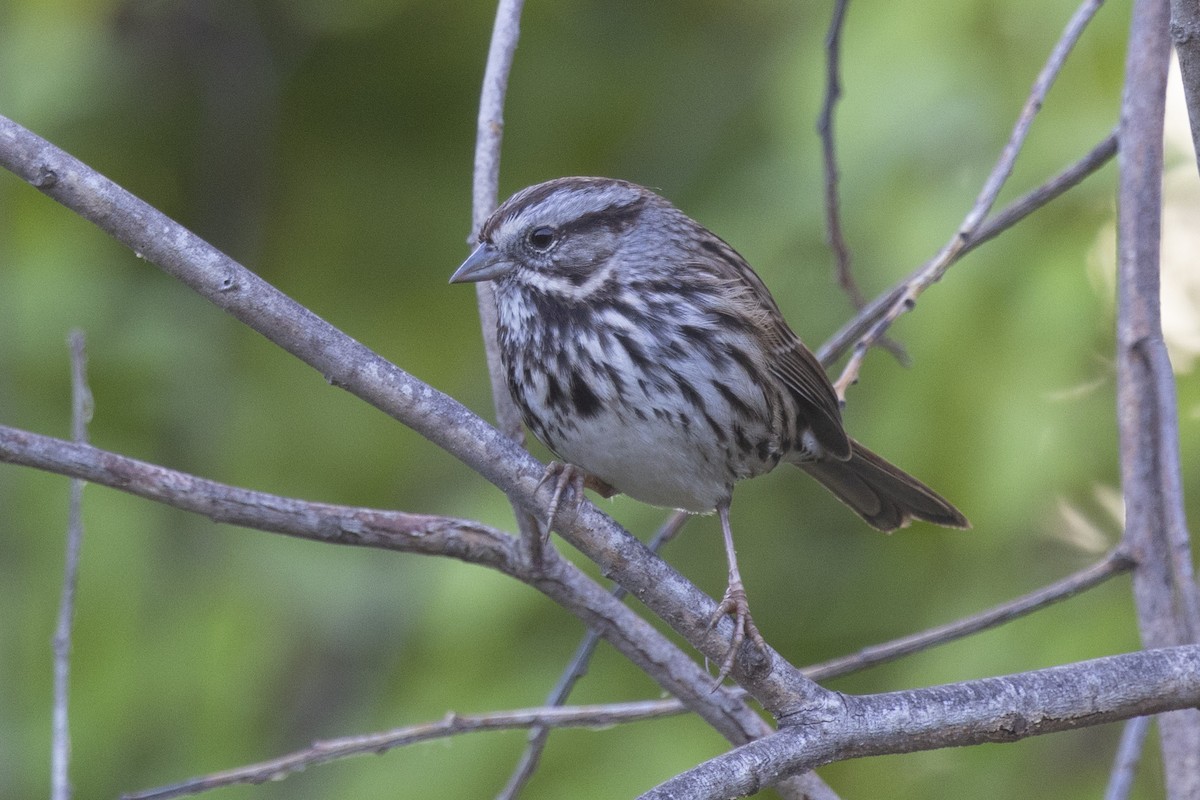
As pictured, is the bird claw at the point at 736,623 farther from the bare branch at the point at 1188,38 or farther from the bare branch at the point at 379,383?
the bare branch at the point at 1188,38

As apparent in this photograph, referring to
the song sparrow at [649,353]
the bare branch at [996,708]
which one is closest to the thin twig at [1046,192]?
the song sparrow at [649,353]

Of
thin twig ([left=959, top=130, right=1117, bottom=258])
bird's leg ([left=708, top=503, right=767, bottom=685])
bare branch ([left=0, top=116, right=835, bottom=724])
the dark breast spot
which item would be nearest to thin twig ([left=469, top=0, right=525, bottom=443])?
the dark breast spot

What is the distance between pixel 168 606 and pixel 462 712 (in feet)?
2.90

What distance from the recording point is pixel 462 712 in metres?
2.85

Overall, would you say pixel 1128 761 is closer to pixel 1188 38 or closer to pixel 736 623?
pixel 736 623

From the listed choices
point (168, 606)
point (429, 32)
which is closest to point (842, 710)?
point (168, 606)

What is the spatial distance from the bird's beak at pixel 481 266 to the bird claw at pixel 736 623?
730 millimetres

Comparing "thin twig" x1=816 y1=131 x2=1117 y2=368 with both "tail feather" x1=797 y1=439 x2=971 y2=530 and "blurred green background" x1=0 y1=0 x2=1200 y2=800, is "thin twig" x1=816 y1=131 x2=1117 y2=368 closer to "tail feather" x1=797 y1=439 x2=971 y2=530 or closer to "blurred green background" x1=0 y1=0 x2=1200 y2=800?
"blurred green background" x1=0 y1=0 x2=1200 y2=800

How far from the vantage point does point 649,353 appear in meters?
2.54

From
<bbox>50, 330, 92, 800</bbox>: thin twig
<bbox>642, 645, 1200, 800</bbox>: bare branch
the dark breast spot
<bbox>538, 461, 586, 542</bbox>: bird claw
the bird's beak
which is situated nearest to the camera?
<bbox>642, 645, 1200, 800</bbox>: bare branch

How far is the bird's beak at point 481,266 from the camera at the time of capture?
263 centimetres

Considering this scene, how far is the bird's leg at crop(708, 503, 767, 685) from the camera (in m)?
1.90

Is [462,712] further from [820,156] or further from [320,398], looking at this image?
[820,156]

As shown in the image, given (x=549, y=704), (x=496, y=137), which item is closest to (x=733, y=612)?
(x=549, y=704)
